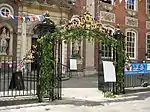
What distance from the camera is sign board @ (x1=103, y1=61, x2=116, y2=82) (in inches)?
498

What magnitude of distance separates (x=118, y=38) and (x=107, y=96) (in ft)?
7.67

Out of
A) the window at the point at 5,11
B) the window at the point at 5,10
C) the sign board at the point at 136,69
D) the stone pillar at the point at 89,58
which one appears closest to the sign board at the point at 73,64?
the stone pillar at the point at 89,58

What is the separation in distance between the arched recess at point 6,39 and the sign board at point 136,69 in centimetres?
841

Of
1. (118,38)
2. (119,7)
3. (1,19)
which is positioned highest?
(119,7)

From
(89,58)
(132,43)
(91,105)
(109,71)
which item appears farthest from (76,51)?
(91,105)

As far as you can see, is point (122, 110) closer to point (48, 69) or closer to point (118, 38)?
point (48, 69)

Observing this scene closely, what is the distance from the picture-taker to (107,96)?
12.2 meters

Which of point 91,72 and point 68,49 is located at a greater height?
Result: point 68,49

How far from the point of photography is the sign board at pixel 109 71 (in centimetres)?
1266

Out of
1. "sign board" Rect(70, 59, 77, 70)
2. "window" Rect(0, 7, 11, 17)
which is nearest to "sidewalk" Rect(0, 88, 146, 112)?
"window" Rect(0, 7, 11, 17)

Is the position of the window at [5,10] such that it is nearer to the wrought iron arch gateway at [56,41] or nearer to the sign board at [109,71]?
the sign board at [109,71]

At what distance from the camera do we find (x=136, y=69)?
14.0 m

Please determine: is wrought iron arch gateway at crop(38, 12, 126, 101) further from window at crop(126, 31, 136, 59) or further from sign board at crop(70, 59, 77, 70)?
window at crop(126, 31, 136, 59)

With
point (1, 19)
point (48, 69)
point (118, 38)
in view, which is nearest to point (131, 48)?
point (1, 19)
